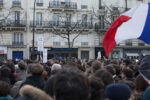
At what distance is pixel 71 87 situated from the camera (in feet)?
7.19

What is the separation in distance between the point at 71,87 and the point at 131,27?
13.9ft

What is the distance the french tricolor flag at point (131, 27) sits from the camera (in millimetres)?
5718

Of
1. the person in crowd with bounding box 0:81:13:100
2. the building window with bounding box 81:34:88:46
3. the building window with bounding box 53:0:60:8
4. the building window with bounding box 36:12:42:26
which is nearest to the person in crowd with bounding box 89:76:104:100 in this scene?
the person in crowd with bounding box 0:81:13:100

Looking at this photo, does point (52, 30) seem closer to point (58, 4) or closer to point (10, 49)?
point (58, 4)

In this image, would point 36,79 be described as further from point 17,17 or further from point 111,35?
point 17,17

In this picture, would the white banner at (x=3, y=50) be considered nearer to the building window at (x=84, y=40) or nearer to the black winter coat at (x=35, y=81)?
the building window at (x=84, y=40)

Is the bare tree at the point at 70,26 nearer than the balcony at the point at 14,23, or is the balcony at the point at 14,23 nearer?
the balcony at the point at 14,23

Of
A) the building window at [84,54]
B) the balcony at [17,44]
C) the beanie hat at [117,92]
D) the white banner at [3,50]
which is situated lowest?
the building window at [84,54]

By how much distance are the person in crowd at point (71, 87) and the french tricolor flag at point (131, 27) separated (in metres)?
3.58

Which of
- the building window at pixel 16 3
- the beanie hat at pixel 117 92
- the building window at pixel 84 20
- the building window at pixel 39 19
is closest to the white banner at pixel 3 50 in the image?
the building window at pixel 39 19

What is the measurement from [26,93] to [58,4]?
33335 millimetres

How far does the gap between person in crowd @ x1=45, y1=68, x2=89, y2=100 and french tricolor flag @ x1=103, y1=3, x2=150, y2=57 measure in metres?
3.58

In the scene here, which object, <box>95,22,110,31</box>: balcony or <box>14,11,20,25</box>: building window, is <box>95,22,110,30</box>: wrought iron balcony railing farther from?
<box>14,11,20,25</box>: building window

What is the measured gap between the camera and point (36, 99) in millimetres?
2312
